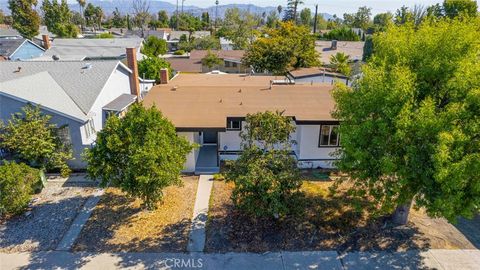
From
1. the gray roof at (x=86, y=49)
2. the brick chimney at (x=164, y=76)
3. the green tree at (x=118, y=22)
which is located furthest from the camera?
the green tree at (x=118, y=22)

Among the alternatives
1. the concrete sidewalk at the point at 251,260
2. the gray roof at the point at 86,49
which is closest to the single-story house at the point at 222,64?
the gray roof at the point at 86,49

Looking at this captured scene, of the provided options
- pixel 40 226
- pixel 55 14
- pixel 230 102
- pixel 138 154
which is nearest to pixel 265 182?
pixel 138 154

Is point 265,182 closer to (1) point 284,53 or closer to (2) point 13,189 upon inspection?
(2) point 13,189

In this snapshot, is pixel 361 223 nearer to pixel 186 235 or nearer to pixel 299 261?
pixel 299 261

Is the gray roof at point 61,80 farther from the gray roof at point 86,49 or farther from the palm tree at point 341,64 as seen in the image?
the palm tree at point 341,64

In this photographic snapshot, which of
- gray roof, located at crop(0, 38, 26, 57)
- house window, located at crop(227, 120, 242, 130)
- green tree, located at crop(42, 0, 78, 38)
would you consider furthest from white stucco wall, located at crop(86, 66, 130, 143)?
green tree, located at crop(42, 0, 78, 38)
